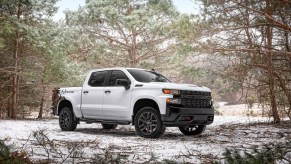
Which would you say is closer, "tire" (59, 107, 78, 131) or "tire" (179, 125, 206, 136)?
"tire" (179, 125, 206, 136)

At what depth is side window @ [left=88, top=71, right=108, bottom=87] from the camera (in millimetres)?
10781

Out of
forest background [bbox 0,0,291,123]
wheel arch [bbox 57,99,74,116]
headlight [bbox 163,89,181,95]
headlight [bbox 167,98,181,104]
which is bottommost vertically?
wheel arch [bbox 57,99,74,116]

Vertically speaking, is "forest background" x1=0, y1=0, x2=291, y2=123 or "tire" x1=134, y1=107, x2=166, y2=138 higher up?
"forest background" x1=0, y1=0, x2=291, y2=123

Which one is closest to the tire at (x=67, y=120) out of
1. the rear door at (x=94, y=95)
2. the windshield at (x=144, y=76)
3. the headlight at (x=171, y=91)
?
the rear door at (x=94, y=95)

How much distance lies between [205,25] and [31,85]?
1247 cm

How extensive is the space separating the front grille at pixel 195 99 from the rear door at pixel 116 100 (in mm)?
1492

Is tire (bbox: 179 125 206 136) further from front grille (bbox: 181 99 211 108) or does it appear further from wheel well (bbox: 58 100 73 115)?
wheel well (bbox: 58 100 73 115)

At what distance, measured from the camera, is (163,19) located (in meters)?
22.5

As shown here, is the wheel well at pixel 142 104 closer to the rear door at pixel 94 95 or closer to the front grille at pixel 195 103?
the front grille at pixel 195 103

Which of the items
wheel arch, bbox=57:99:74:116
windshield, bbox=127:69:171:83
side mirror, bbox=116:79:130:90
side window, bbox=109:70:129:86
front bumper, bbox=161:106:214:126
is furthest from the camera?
wheel arch, bbox=57:99:74:116

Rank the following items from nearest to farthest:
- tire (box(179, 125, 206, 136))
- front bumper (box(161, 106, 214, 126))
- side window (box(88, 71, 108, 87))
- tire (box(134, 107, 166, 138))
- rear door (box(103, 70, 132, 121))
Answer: front bumper (box(161, 106, 214, 126)), tire (box(134, 107, 166, 138)), rear door (box(103, 70, 132, 121)), tire (box(179, 125, 206, 136)), side window (box(88, 71, 108, 87))

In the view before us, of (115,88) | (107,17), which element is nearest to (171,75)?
(107,17)

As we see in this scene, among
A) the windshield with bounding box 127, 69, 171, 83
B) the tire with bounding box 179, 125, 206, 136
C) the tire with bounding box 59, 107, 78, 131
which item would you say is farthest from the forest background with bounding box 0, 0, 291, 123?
the tire with bounding box 59, 107, 78, 131

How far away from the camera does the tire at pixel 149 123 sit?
9195 millimetres
